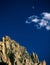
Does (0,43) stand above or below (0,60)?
above

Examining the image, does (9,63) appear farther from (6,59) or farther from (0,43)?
(0,43)

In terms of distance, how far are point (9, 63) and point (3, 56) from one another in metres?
6.79

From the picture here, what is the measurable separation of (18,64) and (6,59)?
934cm

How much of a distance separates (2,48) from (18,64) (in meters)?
16.3

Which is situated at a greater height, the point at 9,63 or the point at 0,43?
the point at 0,43

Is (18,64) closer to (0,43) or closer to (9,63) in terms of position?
(9,63)

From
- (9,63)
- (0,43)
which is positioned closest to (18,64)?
(9,63)

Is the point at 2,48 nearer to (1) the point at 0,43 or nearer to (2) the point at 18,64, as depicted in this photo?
(1) the point at 0,43

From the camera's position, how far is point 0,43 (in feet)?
655

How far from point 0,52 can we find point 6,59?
7525mm

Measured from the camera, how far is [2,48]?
198m

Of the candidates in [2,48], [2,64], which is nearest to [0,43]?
[2,48]

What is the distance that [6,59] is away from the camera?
198750mm

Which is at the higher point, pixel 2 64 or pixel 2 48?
pixel 2 48
